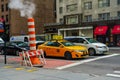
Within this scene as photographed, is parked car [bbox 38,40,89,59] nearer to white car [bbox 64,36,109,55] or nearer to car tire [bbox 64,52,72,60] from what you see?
car tire [bbox 64,52,72,60]

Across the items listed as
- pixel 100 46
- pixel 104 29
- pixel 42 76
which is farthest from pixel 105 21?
pixel 42 76

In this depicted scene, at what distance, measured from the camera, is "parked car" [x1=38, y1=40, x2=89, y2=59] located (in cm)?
2047

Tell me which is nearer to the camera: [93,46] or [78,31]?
[93,46]

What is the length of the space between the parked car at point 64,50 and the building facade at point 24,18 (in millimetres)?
54565

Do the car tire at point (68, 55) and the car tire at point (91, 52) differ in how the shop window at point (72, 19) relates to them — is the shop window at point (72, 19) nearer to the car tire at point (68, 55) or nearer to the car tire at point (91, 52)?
the car tire at point (91, 52)

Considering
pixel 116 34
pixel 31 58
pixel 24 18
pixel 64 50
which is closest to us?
pixel 31 58

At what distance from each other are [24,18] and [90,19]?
29.0m

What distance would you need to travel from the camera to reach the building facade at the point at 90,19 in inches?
1928

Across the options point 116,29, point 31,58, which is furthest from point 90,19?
point 31,58

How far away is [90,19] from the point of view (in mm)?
54562

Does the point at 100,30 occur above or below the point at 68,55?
above

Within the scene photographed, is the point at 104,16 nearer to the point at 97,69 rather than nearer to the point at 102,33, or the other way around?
the point at 102,33

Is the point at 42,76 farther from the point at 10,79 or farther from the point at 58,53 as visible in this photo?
the point at 58,53

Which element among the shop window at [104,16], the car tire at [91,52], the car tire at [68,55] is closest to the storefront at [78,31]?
the shop window at [104,16]
